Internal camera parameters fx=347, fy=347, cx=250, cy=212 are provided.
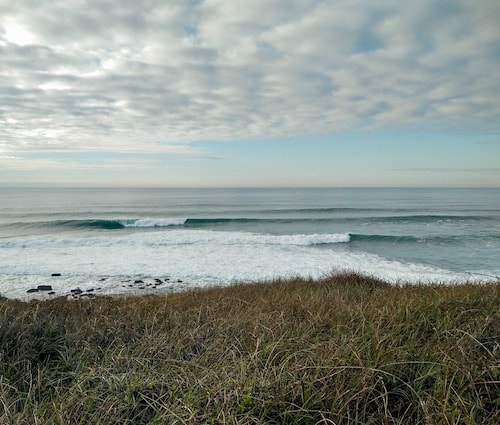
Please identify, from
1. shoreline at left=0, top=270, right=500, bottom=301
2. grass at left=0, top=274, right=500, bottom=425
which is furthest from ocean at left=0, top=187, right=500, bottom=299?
grass at left=0, top=274, right=500, bottom=425

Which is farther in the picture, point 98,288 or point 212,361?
point 98,288

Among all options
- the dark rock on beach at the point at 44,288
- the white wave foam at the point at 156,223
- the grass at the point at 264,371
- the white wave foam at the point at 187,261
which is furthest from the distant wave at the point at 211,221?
the grass at the point at 264,371

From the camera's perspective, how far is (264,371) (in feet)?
9.03

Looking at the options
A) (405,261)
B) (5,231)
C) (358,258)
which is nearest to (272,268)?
(358,258)

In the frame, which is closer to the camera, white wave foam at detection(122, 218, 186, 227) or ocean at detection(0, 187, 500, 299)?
ocean at detection(0, 187, 500, 299)

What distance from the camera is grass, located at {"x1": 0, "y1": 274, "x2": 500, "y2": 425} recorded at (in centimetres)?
240

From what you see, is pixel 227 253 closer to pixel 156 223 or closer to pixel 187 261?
pixel 187 261

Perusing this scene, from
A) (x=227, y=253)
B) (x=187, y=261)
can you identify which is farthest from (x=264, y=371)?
(x=227, y=253)

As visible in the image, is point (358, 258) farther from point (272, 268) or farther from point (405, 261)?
point (272, 268)

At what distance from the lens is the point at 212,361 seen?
128 inches

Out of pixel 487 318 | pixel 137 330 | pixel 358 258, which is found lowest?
pixel 358 258

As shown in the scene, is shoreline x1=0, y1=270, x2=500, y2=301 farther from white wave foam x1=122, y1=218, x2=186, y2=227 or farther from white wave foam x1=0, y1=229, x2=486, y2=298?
white wave foam x1=122, y1=218, x2=186, y2=227

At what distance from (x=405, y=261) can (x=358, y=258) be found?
2.21 meters

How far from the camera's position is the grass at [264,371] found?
2.40 m
